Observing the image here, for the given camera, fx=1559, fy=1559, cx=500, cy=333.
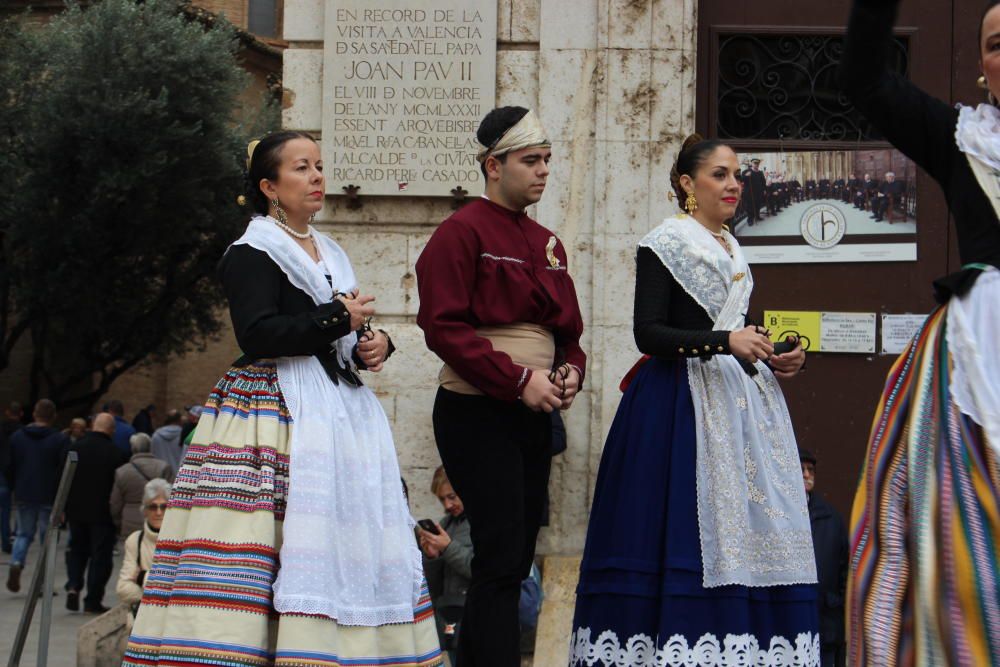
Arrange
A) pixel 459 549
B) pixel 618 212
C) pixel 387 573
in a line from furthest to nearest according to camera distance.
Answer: pixel 618 212, pixel 459 549, pixel 387 573

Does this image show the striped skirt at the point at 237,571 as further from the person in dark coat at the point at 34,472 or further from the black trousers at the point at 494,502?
the person in dark coat at the point at 34,472

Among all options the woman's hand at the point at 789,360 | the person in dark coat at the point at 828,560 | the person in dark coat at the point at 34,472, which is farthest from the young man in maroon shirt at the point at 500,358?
the person in dark coat at the point at 34,472

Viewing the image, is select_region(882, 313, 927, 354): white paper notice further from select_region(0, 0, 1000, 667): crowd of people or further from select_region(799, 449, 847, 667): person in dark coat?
select_region(0, 0, 1000, 667): crowd of people

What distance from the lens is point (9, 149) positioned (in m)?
27.4

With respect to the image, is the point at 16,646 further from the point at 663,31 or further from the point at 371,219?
the point at 663,31

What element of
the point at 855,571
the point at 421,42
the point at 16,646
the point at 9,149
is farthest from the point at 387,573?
the point at 9,149

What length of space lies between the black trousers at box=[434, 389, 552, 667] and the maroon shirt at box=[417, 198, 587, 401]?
0.16 meters

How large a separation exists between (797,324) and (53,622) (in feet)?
25.7

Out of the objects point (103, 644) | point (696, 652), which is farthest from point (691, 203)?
point (103, 644)

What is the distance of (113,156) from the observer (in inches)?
1043

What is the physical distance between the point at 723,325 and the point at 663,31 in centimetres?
318

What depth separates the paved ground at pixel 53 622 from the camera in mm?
10797

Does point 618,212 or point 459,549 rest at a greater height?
point 618,212

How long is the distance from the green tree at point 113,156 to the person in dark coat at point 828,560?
747 inches
